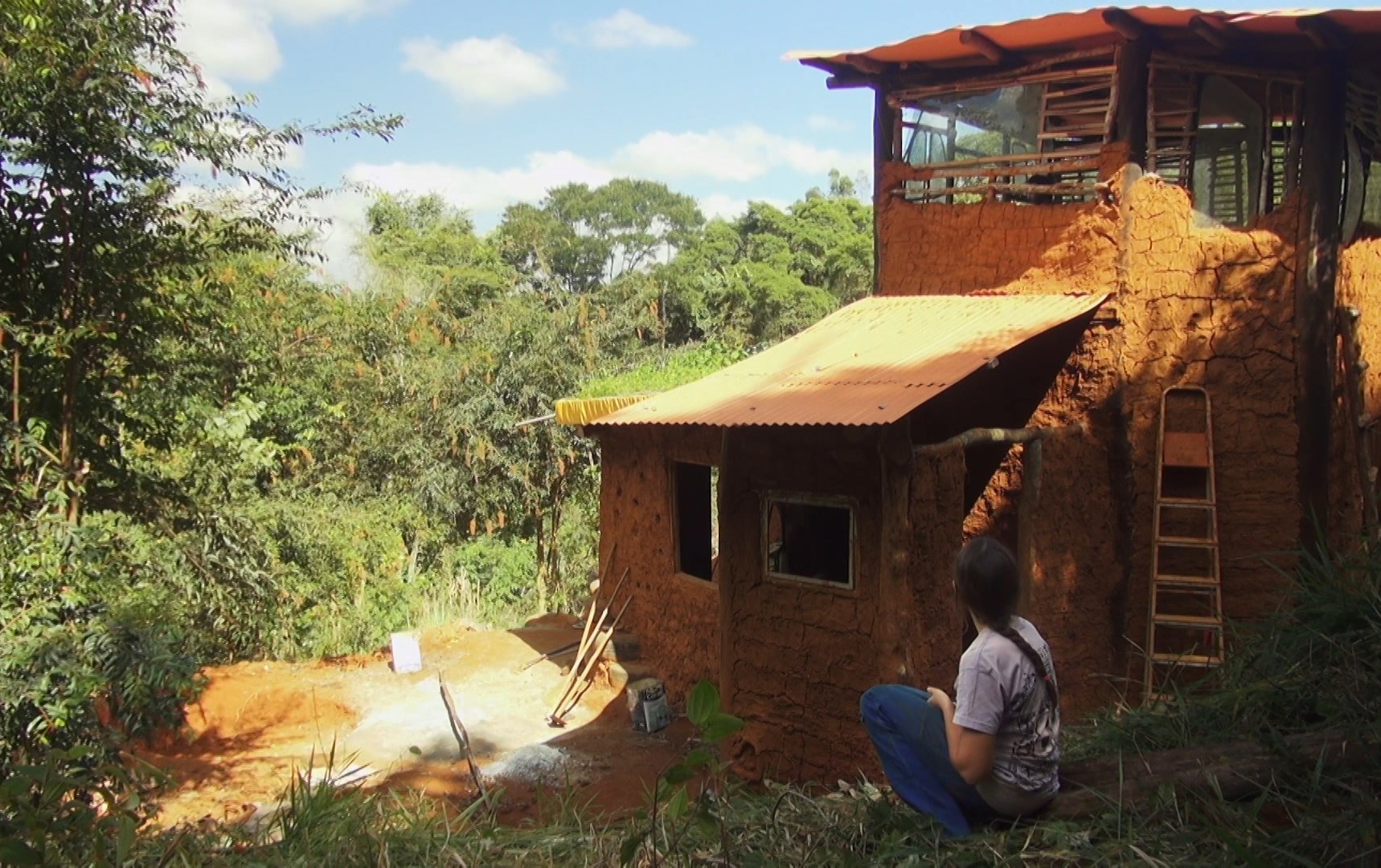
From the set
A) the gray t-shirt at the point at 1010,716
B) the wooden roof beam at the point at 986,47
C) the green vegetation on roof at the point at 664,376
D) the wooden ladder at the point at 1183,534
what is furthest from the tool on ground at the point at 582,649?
the gray t-shirt at the point at 1010,716

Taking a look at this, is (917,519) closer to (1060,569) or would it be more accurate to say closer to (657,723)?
(1060,569)

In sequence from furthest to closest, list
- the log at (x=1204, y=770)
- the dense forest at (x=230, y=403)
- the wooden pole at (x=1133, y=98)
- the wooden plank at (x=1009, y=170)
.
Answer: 1. the wooden plank at (x=1009, y=170)
2. the wooden pole at (x=1133, y=98)
3. the dense forest at (x=230, y=403)
4. the log at (x=1204, y=770)

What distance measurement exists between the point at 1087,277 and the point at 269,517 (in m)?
7.26

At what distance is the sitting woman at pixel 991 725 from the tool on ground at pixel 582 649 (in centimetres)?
715

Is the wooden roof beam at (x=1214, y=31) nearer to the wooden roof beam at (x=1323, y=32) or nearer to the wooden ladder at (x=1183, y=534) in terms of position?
the wooden roof beam at (x=1323, y=32)

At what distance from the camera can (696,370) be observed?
1448cm

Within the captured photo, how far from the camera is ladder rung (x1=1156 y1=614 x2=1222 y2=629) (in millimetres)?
6793

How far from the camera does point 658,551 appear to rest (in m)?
10.2

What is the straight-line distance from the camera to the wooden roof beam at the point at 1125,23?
7.04 metres

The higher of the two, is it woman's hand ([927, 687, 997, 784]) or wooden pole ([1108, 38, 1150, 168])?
wooden pole ([1108, 38, 1150, 168])

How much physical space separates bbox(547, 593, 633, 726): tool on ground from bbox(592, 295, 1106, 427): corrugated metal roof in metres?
2.76

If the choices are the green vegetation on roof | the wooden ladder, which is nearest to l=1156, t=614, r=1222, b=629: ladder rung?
the wooden ladder

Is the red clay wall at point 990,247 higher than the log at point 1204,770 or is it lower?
higher

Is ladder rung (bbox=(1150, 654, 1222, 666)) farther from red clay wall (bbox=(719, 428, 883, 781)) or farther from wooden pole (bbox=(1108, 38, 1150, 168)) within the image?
wooden pole (bbox=(1108, 38, 1150, 168))
